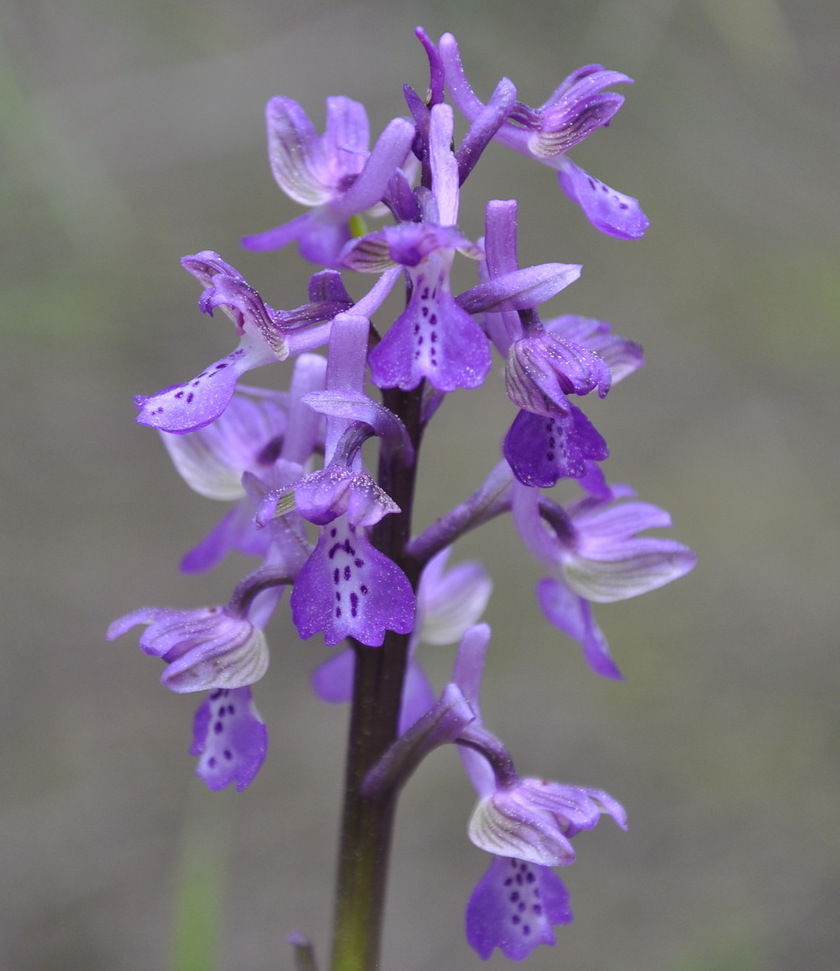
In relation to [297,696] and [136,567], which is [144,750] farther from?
[136,567]

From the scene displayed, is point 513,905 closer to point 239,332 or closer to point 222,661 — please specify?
point 222,661

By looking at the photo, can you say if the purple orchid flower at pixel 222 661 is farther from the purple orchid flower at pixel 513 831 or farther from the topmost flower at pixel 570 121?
the topmost flower at pixel 570 121

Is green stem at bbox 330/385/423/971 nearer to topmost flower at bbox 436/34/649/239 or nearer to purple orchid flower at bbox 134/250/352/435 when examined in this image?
purple orchid flower at bbox 134/250/352/435

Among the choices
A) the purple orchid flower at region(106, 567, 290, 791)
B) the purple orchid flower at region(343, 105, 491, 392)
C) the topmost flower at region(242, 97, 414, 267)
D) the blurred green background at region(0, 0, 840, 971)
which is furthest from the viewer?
the blurred green background at region(0, 0, 840, 971)

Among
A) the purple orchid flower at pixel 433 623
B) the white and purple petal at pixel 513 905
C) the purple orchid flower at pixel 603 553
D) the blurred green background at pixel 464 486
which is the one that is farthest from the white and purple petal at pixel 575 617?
the blurred green background at pixel 464 486

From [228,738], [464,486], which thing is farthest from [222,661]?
[464,486]

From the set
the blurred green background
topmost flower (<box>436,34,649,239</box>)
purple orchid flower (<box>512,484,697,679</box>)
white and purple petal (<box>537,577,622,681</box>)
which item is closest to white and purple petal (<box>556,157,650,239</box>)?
topmost flower (<box>436,34,649,239</box>)

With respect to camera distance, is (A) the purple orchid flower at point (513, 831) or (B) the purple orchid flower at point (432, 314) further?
(A) the purple orchid flower at point (513, 831)
